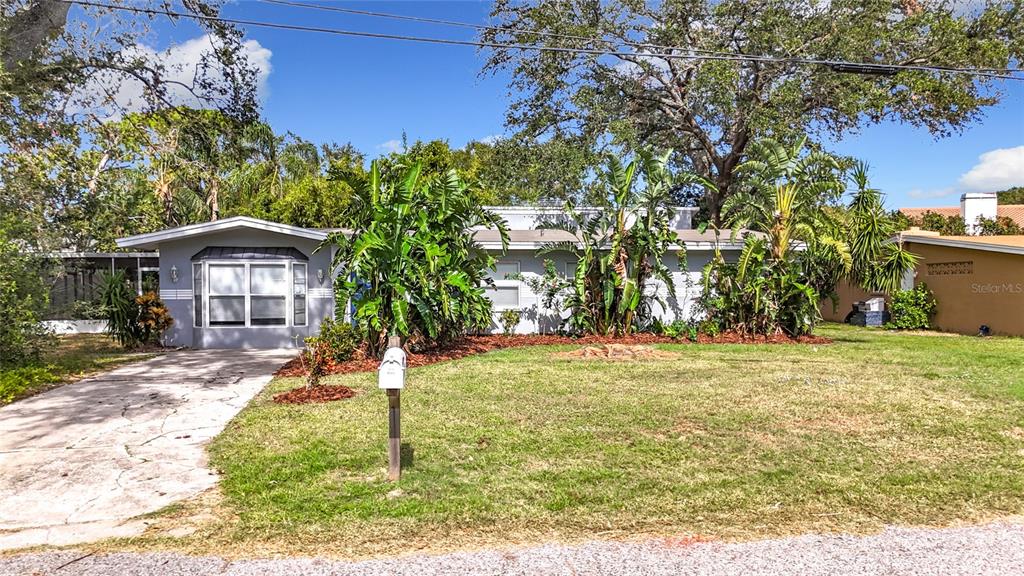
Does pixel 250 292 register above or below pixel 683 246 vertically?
below

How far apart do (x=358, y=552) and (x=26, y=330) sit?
8910 mm

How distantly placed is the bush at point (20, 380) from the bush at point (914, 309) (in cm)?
1910

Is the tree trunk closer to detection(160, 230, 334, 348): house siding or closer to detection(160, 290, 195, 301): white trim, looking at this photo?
detection(160, 230, 334, 348): house siding

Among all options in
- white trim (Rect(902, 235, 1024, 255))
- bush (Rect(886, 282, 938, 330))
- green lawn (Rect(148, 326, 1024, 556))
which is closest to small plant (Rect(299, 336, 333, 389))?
green lawn (Rect(148, 326, 1024, 556))

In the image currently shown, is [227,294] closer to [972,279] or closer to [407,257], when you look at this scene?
[407,257]

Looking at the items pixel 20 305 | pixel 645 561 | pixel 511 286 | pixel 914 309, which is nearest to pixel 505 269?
pixel 511 286

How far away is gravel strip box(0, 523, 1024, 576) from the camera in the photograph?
10.3 ft

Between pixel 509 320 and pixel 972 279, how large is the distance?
39.7 ft

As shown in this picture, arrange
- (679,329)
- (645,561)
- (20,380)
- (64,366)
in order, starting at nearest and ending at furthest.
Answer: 1. (645,561)
2. (20,380)
3. (64,366)
4. (679,329)

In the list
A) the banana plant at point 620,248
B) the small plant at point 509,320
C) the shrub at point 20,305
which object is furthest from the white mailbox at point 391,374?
the small plant at point 509,320

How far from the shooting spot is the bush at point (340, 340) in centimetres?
1013

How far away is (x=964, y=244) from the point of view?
15.4 metres

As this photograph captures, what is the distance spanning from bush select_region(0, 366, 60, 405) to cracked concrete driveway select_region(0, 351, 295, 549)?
302 millimetres
